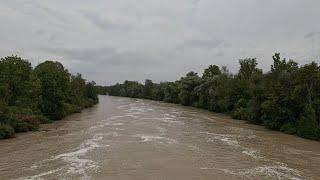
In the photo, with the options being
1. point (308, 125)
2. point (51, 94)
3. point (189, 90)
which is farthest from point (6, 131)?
point (189, 90)

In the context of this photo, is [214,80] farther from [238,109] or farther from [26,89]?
[26,89]

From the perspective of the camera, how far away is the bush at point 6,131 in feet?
115

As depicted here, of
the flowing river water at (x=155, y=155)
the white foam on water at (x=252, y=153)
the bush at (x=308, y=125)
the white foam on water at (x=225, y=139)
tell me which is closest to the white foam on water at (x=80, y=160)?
the flowing river water at (x=155, y=155)

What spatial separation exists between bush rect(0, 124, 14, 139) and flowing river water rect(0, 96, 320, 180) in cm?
76

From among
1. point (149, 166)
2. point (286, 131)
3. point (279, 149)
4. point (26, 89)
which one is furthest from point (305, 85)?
point (26, 89)

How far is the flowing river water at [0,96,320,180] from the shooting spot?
21906 millimetres

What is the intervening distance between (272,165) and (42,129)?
2566 centimetres

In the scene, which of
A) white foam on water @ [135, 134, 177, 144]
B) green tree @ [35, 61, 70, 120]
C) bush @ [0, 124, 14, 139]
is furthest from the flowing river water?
green tree @ [35, 61, 70, 120]

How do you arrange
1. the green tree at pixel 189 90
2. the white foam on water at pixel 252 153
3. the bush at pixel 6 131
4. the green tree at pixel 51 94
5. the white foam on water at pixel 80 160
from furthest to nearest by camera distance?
1. the green tree at pixel 189 90
2. the green tree at pixel 51 94
3. the bush at pixel 6 131
4. the white foam on water at pixel 252 153
5. the white foam on water at pixel 80 160

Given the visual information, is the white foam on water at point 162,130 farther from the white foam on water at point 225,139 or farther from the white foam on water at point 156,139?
the white foam on water at point 225,139

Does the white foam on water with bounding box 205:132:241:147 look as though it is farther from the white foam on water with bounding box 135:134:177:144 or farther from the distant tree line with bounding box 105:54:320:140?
the distant tree line with bounding box 105:54:320:140

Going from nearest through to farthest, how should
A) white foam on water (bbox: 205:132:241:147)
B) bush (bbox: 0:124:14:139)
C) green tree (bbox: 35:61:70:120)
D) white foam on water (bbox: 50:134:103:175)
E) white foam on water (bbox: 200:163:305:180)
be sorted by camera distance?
1. white foam on water (bbox: 200:163:305:180)
2. white foam on water (bbox: 50:134:103:175)
3. white foam on water (bbox: 205:132:241:147)
4. bush (bbox: 0:124:14:139)
5. green tree (bbox: 35:61:70:120)

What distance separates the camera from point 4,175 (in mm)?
21312

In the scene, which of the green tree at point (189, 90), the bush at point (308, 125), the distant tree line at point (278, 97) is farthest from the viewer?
the green tree at point (189, 90)
